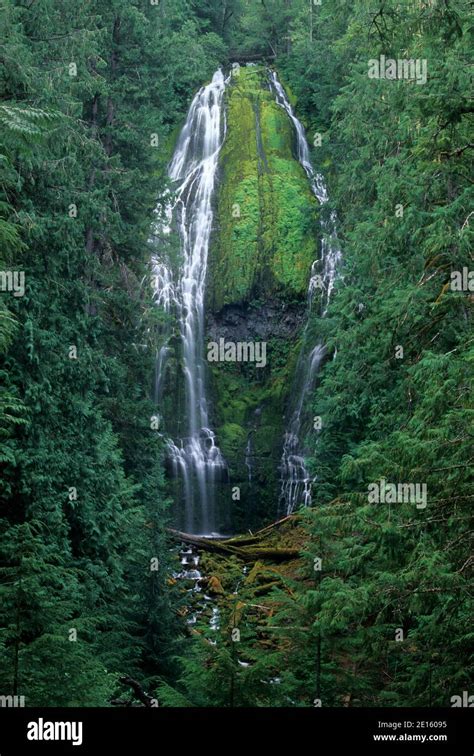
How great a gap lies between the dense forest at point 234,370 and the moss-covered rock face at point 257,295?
8 cm

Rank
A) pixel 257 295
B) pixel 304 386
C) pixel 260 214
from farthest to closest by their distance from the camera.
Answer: pixel 260 214, pixel 257 295, pixel 304 386

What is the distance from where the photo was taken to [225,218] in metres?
Result: 27.5

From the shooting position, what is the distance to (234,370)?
2631cm

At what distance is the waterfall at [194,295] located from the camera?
80.4ft

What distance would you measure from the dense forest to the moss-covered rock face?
8cm

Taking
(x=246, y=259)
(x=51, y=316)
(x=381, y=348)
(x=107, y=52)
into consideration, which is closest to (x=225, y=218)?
(x=246, y=259)

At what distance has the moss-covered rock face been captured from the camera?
24953 mm

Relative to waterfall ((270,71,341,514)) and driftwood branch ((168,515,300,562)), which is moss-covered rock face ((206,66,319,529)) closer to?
waterfall ((270,71,341,514))

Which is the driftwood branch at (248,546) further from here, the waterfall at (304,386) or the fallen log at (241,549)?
the waterfall at (304,386)

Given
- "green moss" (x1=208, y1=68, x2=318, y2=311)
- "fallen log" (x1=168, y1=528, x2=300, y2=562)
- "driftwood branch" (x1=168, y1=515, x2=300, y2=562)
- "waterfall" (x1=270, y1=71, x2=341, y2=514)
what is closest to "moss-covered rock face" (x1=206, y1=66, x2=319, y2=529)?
"green moss" (x1=208, y1=68, x2=318, y2=311)

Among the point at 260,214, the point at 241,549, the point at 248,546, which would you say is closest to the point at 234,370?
the point at 260,214

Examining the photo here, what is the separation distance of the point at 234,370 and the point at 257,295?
98.2 inches

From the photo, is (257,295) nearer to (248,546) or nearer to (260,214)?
(260,214)
